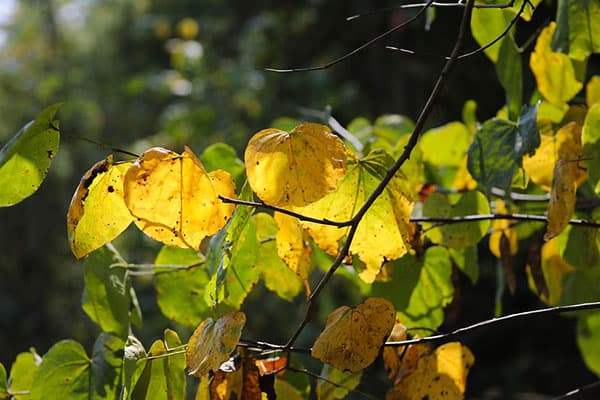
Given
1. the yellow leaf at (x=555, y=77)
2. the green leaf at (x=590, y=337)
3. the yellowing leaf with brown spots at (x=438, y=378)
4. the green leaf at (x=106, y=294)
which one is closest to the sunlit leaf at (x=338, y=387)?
the yellowing leaf with brown spots at (x=438, y=378)

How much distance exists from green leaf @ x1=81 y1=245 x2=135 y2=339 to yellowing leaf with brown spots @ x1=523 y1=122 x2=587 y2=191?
0.96 ft

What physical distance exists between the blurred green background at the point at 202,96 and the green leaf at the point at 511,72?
0.16m

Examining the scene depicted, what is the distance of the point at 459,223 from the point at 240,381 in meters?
0.20

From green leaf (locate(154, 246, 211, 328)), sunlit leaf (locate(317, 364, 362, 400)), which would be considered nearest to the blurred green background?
sunlit leaf (locate(317, 364, 362, 400))

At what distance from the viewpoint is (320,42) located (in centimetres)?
271

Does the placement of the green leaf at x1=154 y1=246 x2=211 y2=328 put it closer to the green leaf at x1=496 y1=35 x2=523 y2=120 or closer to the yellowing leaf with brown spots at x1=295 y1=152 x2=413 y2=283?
the yellowing leaf with brown spots at x1=295 y1=152 x2=413 y2=283

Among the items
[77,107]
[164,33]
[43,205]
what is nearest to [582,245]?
[164,33]

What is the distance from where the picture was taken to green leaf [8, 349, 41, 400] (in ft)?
1.81

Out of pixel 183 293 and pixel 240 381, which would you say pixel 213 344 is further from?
pixel 183 293

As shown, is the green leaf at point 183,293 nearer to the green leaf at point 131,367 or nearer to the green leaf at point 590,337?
the green leaf at point 131,367

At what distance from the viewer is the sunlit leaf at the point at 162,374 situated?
1.36 feet

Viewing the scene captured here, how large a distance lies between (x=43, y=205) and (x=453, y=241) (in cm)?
350

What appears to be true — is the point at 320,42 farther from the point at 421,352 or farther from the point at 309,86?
the point at 421,352

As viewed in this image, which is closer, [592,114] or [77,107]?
[592,114]
